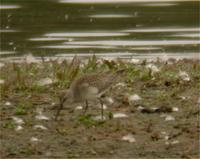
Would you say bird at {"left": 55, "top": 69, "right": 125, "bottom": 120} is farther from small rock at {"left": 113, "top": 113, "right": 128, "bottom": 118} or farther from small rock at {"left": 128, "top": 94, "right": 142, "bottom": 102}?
small rock at {"left": 128, "top": 94, "right": 142, "bottom": 102}

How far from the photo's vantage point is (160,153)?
889 cm

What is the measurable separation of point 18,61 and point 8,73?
A: 2.45 m

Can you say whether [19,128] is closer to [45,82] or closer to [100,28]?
[45,82]

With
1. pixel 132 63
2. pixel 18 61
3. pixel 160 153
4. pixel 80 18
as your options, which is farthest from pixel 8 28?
pixel 160 153

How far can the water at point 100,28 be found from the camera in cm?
1803

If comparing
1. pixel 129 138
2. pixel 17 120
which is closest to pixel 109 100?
pixel 17 120

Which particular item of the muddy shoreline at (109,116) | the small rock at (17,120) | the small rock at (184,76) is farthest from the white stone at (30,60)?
the small rock at (17,120)

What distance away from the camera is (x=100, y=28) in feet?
68.6

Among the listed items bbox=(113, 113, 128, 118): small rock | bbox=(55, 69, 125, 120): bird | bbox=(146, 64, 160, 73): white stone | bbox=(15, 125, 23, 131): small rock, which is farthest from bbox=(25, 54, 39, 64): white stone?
bbox=(15, 125, 23, 131): small rock

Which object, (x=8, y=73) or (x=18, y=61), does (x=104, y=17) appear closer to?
(x=18, y=61)

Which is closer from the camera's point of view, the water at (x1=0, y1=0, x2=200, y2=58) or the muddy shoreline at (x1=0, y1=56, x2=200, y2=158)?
the muddy shoreline at (x1=0, y1=56, x2=200, y2=158)

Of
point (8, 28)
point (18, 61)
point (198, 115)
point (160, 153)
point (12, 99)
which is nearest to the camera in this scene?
point (160, 153)

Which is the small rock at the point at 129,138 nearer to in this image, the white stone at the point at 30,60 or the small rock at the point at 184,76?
the small rock at the point at 184,76

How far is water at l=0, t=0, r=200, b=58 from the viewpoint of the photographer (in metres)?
18.0
